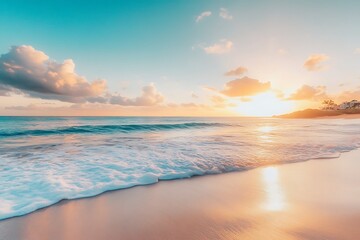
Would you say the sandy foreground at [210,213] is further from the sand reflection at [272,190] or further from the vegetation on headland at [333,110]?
the vegetation on headland at [333,110]

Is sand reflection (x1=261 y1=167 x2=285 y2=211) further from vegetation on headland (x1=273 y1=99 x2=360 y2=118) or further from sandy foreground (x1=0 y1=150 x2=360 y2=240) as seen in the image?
vegetation on headland (x1=273 y1=99 x2=360 y2=118)

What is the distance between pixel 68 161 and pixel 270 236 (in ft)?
19.0

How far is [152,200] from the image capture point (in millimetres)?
3600

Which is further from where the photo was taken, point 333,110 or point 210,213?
point 333,110

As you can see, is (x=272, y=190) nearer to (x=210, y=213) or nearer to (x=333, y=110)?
(x=210, y=213)

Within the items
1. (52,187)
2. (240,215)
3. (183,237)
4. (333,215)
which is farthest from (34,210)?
(333,215)

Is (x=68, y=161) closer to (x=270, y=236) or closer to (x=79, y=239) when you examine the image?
(x=79, y=239)

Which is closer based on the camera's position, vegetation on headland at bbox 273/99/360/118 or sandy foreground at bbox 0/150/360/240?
sandy foreground at bbox 0/150/360/240

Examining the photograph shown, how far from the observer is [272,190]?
4.00 meters

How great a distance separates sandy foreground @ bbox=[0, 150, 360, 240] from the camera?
8.39 ft

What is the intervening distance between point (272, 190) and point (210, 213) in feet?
5.31

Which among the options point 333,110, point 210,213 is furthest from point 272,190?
point 333,110

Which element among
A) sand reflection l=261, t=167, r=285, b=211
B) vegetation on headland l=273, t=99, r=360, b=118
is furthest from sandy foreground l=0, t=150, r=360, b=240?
vegetation on headland l=273, t=99, r=360, b=118

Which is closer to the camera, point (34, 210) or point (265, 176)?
point (34, 210)
